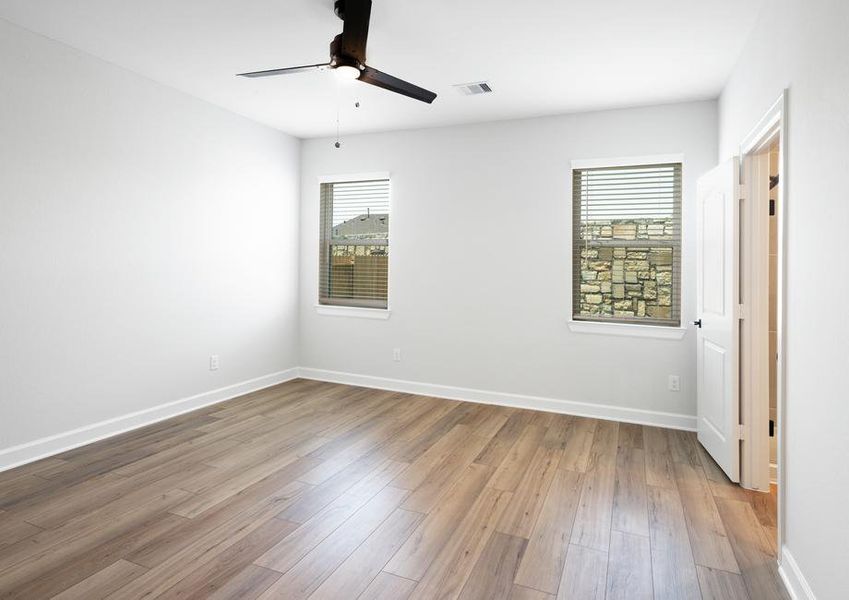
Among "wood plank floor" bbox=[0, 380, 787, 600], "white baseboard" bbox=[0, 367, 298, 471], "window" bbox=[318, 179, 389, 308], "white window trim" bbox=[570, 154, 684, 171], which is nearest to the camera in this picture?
"wood plank floor" bbox=[0, 380, 787, 600]

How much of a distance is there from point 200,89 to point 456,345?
3167mm

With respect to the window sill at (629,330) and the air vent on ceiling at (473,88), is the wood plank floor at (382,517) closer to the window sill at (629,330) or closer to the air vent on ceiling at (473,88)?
the window sill at (629,330)

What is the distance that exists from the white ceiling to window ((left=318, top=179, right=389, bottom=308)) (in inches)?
49.5

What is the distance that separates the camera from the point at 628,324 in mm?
4250

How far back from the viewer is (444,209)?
4898 mm

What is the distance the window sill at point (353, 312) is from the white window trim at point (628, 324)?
1.91 metres

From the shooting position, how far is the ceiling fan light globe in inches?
103

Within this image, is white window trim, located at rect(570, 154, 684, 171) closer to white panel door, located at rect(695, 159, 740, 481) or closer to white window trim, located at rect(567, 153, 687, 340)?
white window trim, located at rect(567, 153, 687, 340)

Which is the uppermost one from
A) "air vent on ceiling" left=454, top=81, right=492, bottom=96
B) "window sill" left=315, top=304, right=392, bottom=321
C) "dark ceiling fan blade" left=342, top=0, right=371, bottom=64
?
"air vent on ceiling" left=454, top=81, right=492, bottom=96

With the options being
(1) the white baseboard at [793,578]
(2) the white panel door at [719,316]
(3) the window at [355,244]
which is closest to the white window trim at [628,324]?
(2) the white panel door at [719,316]

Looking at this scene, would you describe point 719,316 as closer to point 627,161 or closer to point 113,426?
point 627,161

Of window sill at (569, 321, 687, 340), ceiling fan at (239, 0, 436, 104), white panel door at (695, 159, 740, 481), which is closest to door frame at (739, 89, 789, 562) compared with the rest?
white panel door at (695, 159, 740, 481)

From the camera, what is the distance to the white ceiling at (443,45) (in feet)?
8.98

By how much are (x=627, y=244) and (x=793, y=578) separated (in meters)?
2.82
